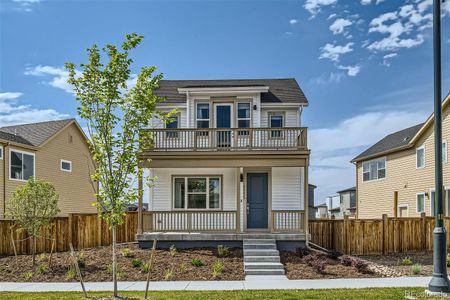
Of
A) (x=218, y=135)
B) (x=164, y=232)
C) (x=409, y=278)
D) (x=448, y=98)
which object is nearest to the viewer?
(x=409, y=278)

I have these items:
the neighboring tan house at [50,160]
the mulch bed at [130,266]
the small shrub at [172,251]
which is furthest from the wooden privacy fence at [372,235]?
the neighboring tan house at [50,160]

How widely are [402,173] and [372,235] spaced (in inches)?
347

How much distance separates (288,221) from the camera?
17781 mm

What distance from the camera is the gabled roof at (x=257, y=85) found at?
64.3 feet

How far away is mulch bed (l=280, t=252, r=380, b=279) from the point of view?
13080mm

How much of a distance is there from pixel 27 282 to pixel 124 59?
7687 mm

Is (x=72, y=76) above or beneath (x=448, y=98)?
beneath

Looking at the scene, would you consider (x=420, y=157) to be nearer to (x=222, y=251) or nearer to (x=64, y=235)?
(x=222, y=251)

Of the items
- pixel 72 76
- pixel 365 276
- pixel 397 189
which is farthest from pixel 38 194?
pixel 397 189

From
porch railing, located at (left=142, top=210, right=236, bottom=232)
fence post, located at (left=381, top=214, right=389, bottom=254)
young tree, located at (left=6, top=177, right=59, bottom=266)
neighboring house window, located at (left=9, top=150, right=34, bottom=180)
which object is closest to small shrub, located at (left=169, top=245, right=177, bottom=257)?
porch railing, located at (left=142, top=210, right=236, bottom=232)

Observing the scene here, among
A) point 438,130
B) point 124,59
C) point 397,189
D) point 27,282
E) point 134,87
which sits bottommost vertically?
point 27,282

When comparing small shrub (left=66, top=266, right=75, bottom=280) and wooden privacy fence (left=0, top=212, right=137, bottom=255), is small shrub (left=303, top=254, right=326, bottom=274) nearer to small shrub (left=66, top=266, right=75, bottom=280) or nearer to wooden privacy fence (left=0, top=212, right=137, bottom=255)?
small shrub (left=66, top=266, right=75, bottom=280)

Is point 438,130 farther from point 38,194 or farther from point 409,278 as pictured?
point 38,194

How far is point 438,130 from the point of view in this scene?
9852 mm
